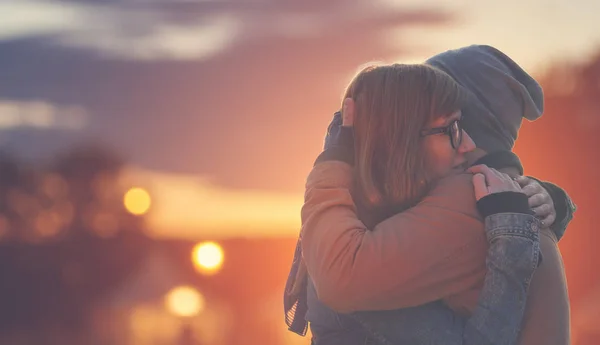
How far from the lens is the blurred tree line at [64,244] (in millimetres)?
52750

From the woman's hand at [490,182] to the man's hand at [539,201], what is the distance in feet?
0.22

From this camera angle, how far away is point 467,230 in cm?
341

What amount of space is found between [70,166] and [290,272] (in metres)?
51.4

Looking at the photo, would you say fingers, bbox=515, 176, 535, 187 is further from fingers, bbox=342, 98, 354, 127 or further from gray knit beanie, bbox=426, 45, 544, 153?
fingers, bbox=342, 98, 354, 127

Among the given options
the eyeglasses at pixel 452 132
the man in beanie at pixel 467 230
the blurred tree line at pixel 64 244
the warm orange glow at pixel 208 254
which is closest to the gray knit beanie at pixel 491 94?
the man in beanie at pixel 467 230

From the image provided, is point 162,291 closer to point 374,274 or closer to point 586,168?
point 586,168

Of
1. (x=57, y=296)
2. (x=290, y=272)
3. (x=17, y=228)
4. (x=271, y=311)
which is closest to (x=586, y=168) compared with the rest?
(x=271, y=311)

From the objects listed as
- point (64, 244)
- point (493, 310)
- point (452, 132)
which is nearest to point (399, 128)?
point (452, 132)

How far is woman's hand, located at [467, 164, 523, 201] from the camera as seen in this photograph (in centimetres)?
343

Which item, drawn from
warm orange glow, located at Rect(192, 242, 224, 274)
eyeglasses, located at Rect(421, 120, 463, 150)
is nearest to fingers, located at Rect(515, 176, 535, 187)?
eyeglasses, located at Rect(421, 120, 463, 150)

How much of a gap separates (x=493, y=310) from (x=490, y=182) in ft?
1.39

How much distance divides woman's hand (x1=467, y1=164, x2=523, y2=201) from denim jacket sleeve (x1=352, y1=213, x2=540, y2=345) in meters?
0.09

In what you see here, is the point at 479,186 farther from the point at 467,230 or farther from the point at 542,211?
the point at 542,211

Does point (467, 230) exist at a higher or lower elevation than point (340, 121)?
lower
